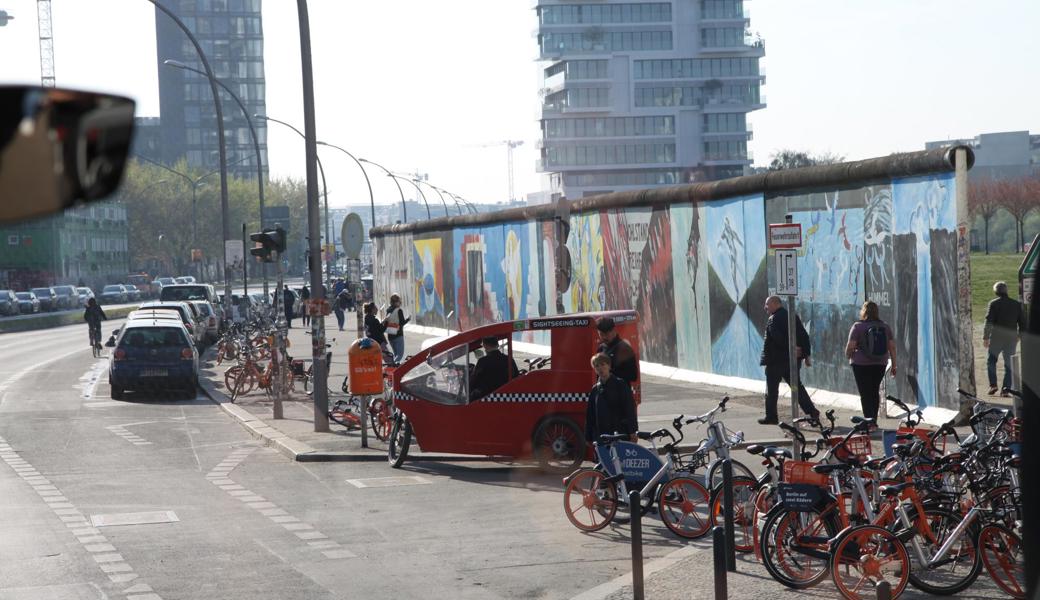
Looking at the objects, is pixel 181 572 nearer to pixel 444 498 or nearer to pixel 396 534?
pixel 396 534

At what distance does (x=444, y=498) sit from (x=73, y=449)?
6.97 metres

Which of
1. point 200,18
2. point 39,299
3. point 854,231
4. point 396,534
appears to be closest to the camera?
point 396,534

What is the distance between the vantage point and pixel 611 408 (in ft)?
42.6

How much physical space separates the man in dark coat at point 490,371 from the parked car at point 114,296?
79.3 meters

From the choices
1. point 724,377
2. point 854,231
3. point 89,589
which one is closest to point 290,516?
point 89,589

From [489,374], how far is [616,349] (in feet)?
5.58

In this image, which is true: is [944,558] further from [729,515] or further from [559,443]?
[559,443]

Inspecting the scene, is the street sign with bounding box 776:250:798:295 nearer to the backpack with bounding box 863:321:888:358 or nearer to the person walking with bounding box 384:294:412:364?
the backpack with bounding box 863:321:888:358

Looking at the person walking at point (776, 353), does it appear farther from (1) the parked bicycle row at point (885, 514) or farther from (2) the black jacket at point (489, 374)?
(1) the parked bicycle row at point (885, 514)

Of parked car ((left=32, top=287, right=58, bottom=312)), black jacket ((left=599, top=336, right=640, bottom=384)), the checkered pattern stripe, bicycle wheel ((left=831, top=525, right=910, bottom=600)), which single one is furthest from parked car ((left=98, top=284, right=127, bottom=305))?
bicycle wheel ((left=831, top=525, right=910, bottom=600))

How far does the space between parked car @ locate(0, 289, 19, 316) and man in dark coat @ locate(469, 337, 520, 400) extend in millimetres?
64243

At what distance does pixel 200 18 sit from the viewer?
186 m

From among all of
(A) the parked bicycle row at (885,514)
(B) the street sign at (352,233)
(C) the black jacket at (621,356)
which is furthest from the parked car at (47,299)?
(A) the parked bicycle row at (885,514)

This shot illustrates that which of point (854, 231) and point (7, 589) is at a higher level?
point (854, 231)
